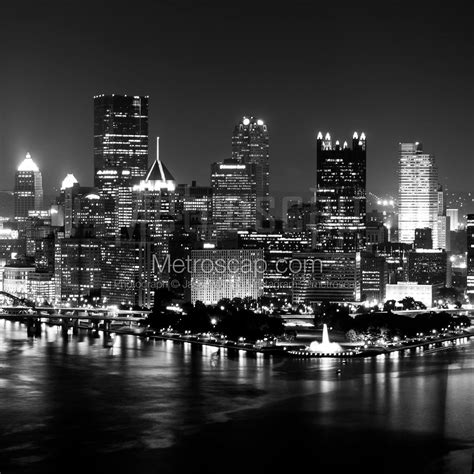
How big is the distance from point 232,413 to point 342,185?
27.0m

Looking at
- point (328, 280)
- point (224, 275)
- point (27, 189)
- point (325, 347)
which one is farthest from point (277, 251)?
point (27, 189)

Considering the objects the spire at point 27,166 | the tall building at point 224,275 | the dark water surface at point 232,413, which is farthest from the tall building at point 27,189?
the dark water surface at point 232,413

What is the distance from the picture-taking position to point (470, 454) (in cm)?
1586

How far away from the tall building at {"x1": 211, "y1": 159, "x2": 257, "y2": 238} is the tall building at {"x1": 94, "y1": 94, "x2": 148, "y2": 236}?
2990mm

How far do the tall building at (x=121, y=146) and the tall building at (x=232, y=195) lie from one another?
9.81ft

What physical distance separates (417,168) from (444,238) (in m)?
3.12

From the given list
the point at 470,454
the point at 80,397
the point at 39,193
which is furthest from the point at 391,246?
the point at 470,454

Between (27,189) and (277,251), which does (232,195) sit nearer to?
(277,251)

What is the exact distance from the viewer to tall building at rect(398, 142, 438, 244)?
54062mm

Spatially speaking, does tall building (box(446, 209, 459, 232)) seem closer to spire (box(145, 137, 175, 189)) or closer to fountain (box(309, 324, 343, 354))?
spire (box(145, 137, 175, 189))

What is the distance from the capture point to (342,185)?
44.9 m

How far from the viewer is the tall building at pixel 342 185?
44312mm

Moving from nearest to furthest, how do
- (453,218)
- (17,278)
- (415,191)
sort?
(17,278), (415,191), (453,218)

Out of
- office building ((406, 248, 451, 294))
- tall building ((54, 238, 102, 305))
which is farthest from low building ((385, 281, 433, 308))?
tall building ((54, 238, 102, 305))
